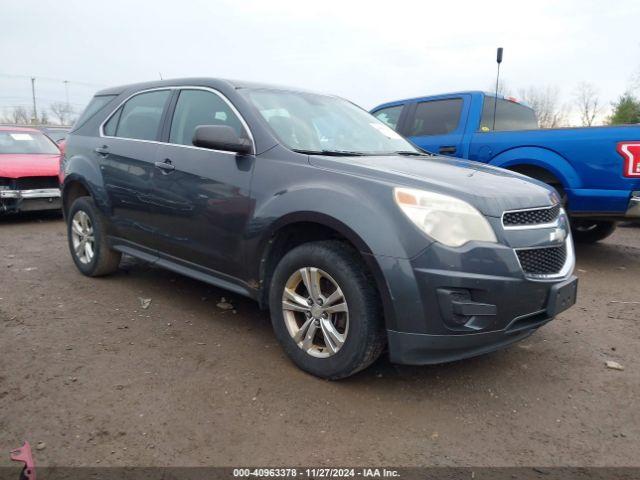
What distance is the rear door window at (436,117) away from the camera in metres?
6.51

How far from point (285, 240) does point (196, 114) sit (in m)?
1.34

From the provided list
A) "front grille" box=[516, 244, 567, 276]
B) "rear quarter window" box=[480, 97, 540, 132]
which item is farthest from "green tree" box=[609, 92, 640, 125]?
"front grille" box=[516, 244, 567, 276]

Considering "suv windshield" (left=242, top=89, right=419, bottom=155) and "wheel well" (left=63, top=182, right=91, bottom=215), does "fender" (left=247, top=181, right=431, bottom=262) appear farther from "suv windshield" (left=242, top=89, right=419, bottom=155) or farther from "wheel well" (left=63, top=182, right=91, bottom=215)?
"wheel well" (left=63, top=182, right=91, bottom=215)

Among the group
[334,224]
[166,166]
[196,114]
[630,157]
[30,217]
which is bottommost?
[30,217]

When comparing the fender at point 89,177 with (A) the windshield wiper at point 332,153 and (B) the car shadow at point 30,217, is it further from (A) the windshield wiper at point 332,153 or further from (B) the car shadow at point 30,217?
(B) the car shadow at point 30,217

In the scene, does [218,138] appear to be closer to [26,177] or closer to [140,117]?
[140,117]

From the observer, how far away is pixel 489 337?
8.41ft

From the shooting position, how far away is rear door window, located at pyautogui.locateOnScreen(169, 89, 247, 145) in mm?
3544

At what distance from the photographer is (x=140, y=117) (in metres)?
4.25

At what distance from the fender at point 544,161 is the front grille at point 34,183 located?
6.92 metres

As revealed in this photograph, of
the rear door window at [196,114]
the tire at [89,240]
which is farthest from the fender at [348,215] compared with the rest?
the tire at [89,240]

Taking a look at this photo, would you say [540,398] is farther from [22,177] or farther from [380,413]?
[22,177]

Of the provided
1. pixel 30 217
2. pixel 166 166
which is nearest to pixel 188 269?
pixel 166 166

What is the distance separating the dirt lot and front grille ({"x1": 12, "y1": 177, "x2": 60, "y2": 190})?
4429 millimetres
